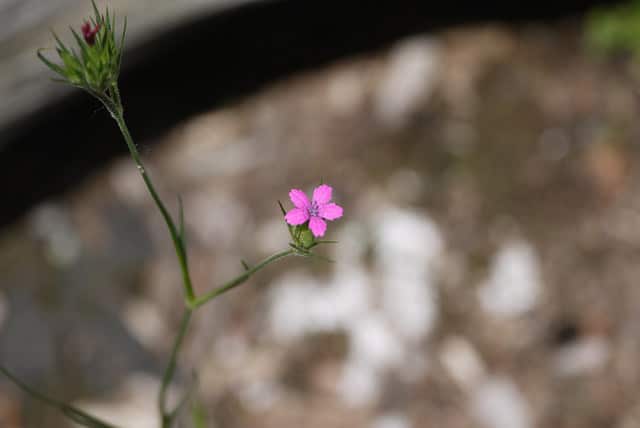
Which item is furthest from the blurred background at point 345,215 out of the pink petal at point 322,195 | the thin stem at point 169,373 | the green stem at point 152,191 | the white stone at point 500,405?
the pink petal at point 322,195

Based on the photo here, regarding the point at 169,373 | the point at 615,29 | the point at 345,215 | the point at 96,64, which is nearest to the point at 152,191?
the point at 96,64

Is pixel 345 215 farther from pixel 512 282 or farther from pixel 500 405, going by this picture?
pixel 500 405

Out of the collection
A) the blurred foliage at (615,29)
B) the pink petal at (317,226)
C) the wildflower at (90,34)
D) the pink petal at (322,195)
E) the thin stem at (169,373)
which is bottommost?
the thin stem at (169,373)

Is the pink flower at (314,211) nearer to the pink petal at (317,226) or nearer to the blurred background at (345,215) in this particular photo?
the pink petal at (317,226)

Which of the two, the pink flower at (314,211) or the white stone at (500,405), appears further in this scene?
the white stone at (500,405)

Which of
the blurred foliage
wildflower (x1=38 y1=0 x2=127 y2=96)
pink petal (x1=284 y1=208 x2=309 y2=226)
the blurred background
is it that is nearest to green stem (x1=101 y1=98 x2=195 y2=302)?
wildflower (x1=38 y1=0 x2=127 y2=96)

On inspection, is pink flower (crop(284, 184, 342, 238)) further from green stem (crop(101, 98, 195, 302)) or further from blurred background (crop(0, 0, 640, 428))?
blurred background (crop(0, 0, 640, 428))
